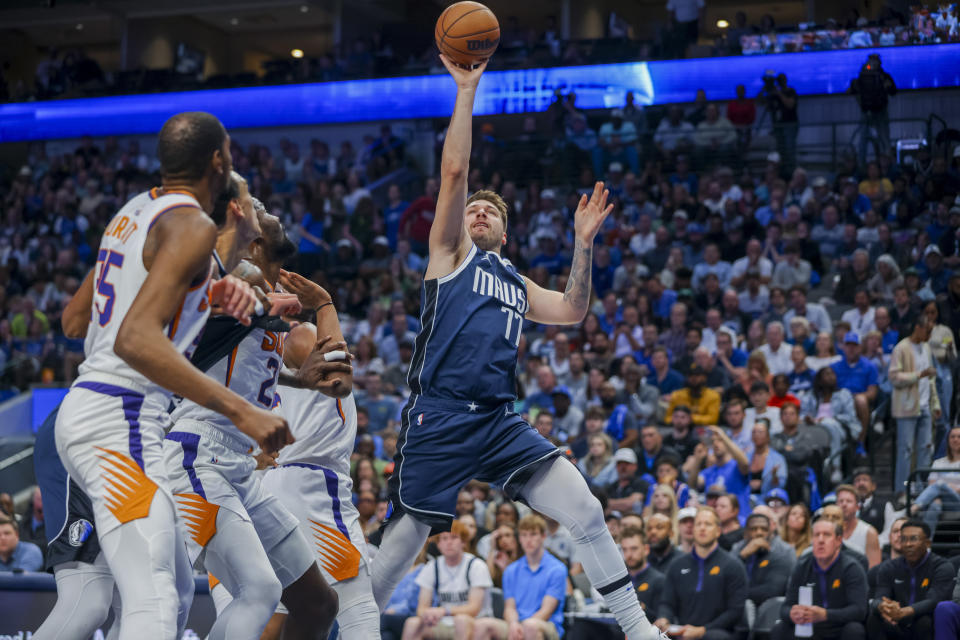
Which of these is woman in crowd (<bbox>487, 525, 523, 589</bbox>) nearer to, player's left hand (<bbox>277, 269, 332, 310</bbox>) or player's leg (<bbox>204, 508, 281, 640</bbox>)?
player's left hand (<bbox>277, 269, 332, 310</bbox>)

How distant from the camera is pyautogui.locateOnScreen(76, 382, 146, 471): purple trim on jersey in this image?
3.58m

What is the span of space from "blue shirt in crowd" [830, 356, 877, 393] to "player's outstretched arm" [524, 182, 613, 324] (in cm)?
699

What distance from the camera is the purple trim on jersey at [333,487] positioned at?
5.27 m

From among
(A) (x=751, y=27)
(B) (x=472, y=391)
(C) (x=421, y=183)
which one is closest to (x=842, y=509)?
(B) (x=472, y=391)

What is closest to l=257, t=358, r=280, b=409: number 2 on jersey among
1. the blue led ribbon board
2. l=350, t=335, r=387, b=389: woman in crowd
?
l=350, t=335, r=387, b=389: woman in crowd

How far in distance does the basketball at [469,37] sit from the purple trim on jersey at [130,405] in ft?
7.75

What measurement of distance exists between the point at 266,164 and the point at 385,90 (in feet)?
10.8

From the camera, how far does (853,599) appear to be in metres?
8.39

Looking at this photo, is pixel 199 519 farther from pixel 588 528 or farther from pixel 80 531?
pixel 588 528

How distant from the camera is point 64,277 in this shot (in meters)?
18.6

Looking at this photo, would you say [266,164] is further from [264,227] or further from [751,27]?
[264,227]

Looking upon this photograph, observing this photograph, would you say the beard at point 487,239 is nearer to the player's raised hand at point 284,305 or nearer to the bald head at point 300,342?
the bald head at point 300,342

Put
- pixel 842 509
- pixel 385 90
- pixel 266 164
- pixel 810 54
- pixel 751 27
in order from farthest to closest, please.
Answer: pixel 385 90 → pixel 266 164 → pixel 751 27 → pixel 810 54 → pixel 842 509

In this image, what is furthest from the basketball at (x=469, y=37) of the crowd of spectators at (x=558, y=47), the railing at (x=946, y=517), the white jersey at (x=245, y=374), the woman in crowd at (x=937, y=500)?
the crowd of spectators at (x=558, y=47)
